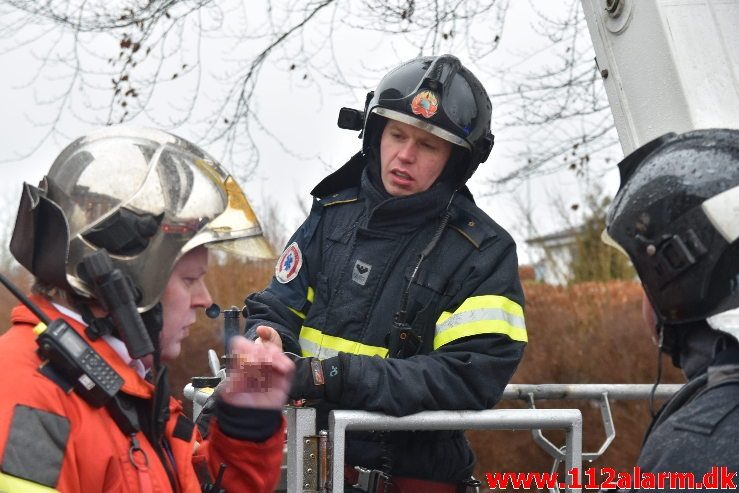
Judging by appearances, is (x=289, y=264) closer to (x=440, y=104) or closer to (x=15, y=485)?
(x=440, y=104)

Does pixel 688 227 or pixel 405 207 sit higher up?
pixel 405 207

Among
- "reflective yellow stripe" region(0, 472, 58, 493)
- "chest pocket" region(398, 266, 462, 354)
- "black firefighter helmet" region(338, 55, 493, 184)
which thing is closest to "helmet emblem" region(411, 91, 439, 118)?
"black firefighter helmet" region(338, 55, 493, 184)

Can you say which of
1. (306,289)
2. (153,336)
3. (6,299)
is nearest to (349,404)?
(306,289)

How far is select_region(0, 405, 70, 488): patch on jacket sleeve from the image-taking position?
2.12 meters

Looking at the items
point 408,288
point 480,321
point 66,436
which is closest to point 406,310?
point 408,288

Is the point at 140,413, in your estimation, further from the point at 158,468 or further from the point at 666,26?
the point at 666,26

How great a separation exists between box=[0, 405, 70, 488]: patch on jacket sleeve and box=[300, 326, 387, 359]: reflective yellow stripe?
154 cm

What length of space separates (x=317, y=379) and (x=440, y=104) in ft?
3.69

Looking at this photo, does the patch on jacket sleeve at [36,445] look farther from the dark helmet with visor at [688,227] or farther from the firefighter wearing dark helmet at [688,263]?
the dark helmet with visor at [688,227]

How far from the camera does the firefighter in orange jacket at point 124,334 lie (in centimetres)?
225

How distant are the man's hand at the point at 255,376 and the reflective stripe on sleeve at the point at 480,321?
106 cm

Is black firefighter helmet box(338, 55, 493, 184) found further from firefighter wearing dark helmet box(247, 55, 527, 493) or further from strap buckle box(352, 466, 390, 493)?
strap buckle box(352, 466, 390, 493)

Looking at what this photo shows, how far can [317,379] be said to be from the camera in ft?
11.3

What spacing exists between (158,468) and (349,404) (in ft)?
3.74
